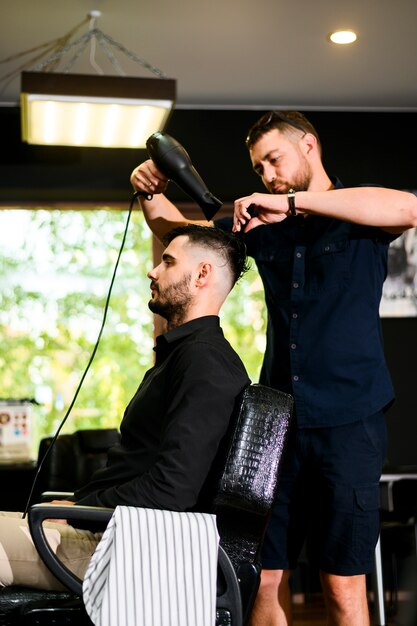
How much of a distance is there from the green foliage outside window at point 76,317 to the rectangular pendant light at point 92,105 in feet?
2.82

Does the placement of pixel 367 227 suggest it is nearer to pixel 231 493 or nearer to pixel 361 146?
pixel 231 493

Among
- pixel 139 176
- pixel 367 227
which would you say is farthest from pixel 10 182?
pixel 367 227

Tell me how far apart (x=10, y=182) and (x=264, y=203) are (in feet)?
10.2

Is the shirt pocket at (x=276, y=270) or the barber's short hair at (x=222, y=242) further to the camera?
the shirt pocket at (x=276, y=270)

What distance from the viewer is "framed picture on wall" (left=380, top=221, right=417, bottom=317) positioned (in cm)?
512

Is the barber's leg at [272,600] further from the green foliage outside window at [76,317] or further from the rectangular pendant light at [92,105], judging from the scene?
the green foliage outside window at [76,317]

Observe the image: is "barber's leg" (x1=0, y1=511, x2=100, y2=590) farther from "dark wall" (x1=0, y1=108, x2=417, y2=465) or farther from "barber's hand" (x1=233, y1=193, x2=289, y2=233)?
"dark wall" (x1=0, y1=108, x2=417, y2=465)

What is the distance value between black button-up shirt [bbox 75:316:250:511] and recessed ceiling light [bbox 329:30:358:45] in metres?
2.39

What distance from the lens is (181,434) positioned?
6.15 feet

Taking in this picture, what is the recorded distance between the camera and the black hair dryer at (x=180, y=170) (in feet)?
7.46

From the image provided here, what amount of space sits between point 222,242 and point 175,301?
0.21m

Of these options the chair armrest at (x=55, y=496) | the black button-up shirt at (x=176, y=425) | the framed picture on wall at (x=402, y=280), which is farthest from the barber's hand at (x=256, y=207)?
the framed picture on wall at (x=402, y=280)

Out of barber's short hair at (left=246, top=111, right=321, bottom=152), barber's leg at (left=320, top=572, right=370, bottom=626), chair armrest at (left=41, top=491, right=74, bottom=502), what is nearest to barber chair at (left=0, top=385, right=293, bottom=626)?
chair armrest at (left=41, top=491, right=74, bottom=502)

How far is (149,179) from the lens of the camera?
98.1 inches
